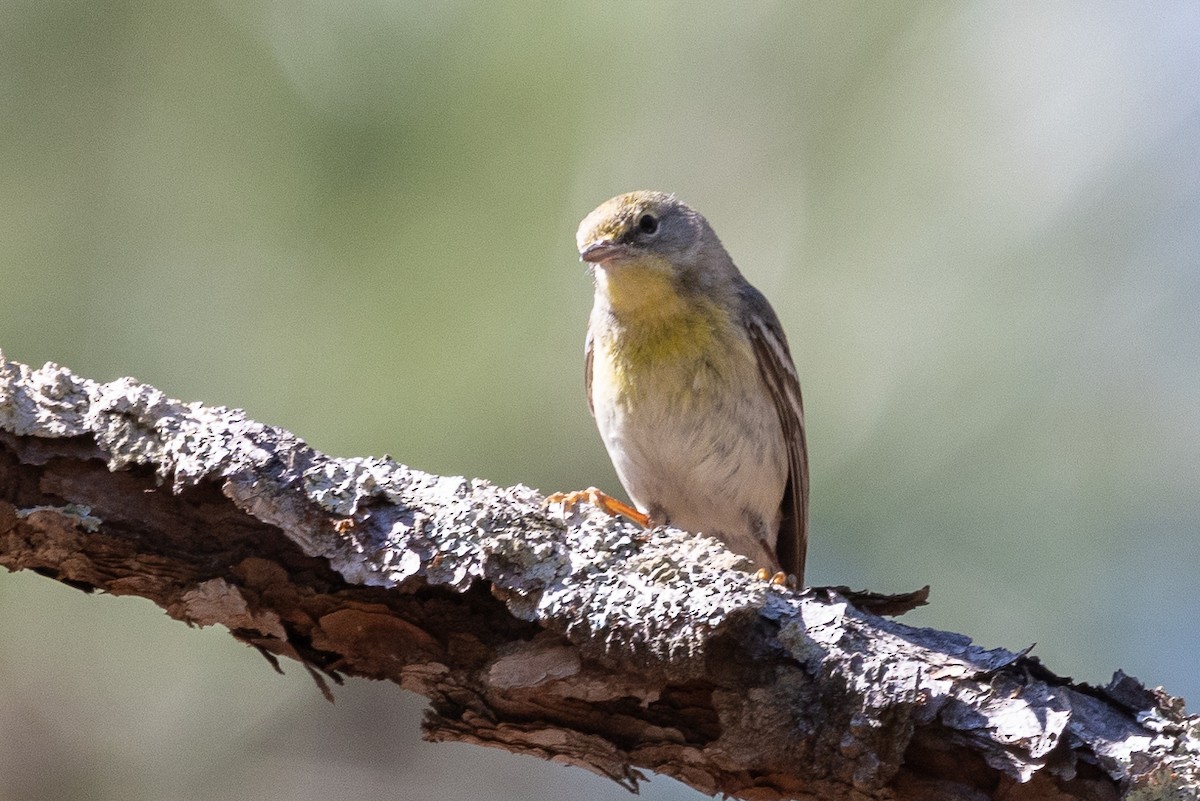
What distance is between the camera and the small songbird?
13.5 ft

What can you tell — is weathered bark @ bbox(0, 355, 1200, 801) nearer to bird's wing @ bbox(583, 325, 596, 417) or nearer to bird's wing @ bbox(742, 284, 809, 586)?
bird's wing @ bbox(583, 325, 596, 417)

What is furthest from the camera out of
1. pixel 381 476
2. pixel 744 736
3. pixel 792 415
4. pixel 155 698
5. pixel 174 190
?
pixel 792 415

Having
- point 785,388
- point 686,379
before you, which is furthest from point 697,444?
point 785,388

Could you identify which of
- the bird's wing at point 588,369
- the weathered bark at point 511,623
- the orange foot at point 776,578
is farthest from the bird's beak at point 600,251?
the weathered bark at point 511,623

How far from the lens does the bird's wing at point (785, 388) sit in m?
4.29

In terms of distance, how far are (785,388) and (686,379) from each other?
43cm

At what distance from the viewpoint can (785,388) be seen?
4340mm

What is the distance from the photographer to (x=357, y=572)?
2.32 m

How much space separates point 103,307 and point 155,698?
1072 mm

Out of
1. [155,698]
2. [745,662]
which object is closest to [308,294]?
[155,698]

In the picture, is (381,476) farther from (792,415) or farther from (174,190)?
(792,415)

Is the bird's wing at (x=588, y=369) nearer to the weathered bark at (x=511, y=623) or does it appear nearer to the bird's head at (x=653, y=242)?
the bird's head at (x=653, y=242)

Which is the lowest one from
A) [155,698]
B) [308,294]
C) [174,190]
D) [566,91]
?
[155,698]

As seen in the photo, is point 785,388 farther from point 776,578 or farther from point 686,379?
point 776,578
